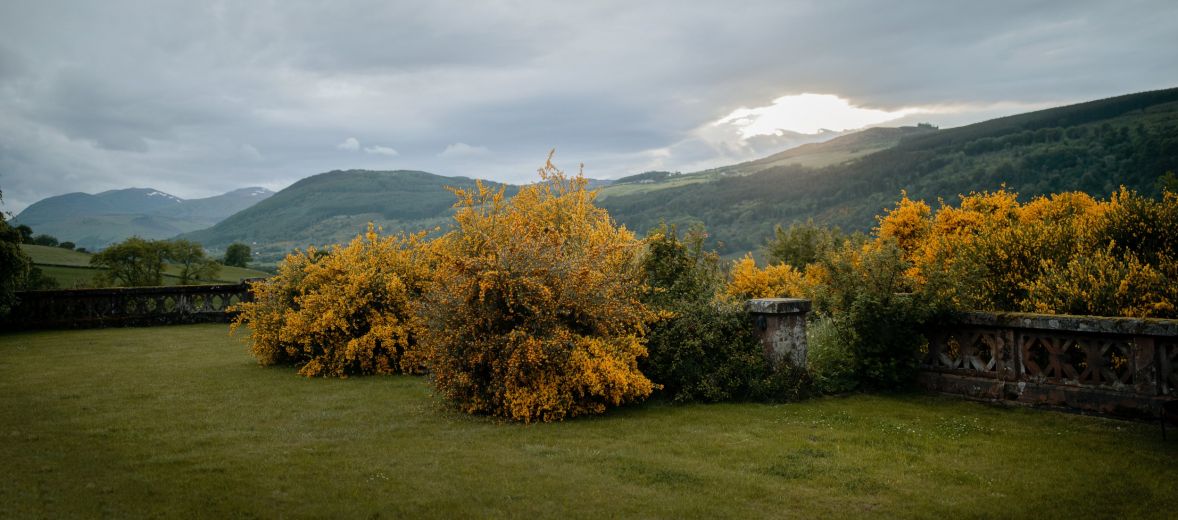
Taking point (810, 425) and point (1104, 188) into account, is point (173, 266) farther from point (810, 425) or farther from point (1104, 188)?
point (1104, 188)

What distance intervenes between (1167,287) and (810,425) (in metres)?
5.42

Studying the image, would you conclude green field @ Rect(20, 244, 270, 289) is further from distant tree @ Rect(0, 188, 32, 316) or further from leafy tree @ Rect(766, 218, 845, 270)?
leafy tree @ Rect(766, 218, 845, 270)

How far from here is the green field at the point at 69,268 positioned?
1778 inches

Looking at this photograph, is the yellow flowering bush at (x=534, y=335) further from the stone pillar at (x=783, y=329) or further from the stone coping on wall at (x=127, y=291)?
the stone coping on wall at (x=127, y=291)

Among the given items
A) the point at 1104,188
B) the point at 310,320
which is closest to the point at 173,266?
the point at 310,320

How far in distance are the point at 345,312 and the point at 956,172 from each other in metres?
123

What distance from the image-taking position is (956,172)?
115 meters

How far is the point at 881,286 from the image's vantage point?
10.4 metres

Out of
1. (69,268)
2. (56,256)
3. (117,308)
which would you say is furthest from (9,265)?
(56,256)

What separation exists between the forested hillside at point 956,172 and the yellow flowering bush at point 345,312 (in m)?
80.6

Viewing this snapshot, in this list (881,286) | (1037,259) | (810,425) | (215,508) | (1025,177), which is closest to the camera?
(215,508)

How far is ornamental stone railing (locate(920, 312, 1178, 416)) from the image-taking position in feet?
25.6

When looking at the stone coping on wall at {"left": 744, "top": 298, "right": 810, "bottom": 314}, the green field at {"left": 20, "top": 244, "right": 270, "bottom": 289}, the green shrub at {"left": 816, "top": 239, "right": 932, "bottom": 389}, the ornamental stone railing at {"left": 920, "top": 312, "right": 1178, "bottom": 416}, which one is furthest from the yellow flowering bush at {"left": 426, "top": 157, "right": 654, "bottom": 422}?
the green field at {"left": 20, "top": 244, "right": 270, "bottom": 289}

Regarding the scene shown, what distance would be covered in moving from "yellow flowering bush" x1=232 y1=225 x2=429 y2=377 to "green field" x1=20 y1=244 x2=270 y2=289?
106 ft
